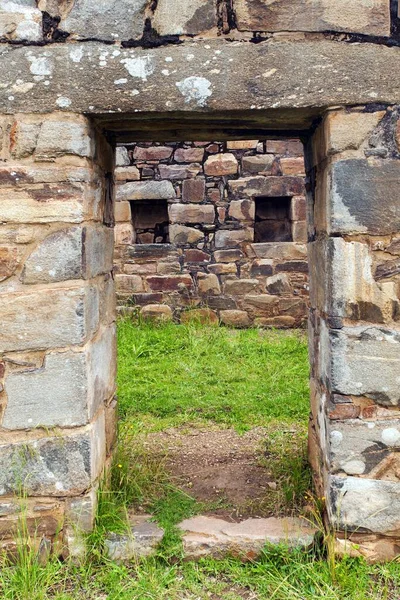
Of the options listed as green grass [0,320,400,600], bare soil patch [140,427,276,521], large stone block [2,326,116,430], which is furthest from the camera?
bare soil patch [140,427,276,521]

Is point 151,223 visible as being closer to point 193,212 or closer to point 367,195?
point 193,212

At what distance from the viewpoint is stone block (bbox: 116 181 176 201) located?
7.17 m

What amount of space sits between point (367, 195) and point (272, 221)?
520cm

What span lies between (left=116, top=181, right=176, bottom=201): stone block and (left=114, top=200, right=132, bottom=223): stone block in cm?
8

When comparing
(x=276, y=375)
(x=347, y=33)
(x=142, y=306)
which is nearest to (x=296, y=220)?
(x=142, y=306)

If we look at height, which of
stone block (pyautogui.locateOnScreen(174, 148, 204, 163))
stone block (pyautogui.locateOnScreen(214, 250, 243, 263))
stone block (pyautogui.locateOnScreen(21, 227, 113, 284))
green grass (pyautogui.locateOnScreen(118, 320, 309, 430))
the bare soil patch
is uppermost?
stone block (pyautogui.locateOnScreen(174, 148, 204, 163))

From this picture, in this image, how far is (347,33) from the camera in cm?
228

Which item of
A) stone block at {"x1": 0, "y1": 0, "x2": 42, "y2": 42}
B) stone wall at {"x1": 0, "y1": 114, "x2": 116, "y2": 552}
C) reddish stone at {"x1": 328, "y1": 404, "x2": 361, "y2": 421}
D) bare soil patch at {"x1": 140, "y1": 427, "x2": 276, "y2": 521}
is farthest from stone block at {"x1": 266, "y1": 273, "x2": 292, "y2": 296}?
stone block at {"x1": 0, "y1": 0, "x2": 42, "y2": 42}

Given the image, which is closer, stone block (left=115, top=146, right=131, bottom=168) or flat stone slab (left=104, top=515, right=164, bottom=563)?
flat stone slab (left=104, top=515, right=164, bottom=563)

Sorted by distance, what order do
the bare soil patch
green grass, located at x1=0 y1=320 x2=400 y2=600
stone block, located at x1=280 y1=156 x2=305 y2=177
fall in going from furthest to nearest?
1. stone block, located at x1=280 y1=156 x2=305 y2=177
2. the bare soil patch
3. green grass, located at x1=0 y1=320 x2=400 y2=600

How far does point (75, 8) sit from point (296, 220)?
518 centimetres

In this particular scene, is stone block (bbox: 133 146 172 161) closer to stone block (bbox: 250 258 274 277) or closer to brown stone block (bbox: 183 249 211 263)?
brown stone block (bbox: 183 249 211 263)

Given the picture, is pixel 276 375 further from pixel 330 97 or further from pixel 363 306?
pixel 330 97

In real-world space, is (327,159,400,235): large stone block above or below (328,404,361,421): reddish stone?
above
